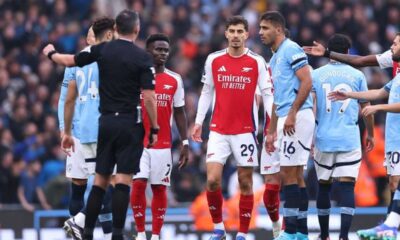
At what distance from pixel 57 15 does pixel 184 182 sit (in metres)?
5.90

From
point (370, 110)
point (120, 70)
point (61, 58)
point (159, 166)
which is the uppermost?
point (61, 58)

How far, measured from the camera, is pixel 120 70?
17.2m

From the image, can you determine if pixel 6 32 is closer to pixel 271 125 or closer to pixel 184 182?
pixel 184 182

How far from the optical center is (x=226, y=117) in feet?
63.1

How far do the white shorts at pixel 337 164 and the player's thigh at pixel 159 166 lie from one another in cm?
232

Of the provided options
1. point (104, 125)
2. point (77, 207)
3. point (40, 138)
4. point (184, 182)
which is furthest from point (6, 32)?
point (104, 125)

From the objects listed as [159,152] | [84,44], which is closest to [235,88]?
[159,152]

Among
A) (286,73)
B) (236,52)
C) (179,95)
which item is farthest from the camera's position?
(179,95)

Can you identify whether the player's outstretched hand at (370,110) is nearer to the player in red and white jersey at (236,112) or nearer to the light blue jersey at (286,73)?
the light blue jersey at (286,73)

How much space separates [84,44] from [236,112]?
1092 centimetres

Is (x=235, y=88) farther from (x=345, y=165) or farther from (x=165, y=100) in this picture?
(x=345, y=165)

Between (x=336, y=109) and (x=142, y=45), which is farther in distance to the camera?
(x=142, y=45)

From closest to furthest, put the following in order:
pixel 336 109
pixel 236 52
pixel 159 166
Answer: pixel 236 52 < pixel 336 109 < pixel 159 166

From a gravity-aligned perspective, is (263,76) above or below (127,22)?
below
